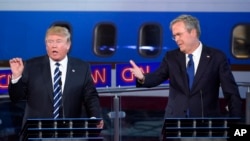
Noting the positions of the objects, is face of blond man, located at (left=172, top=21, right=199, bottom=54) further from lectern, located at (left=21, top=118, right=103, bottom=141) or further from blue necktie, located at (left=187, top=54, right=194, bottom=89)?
lectern, located at (left=21, top=118, right=103, bottom=141)

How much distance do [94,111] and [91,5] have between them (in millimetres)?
5472

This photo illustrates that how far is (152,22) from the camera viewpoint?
33.2 ft

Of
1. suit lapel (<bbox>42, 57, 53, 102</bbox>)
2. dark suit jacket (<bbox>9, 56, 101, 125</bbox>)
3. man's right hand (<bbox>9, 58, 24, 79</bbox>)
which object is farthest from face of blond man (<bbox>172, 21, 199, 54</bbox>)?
man's right hand (<bbox>9, 58, 24, 79</bbox>)

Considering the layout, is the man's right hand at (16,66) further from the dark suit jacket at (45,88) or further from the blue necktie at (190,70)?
the blue necktie at (190,70)

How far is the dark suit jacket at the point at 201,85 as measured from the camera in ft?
15.4

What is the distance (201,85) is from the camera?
15.4 ft

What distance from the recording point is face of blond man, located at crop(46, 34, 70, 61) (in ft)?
15.2

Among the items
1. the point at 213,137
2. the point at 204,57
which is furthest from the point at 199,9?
the point at 213,137

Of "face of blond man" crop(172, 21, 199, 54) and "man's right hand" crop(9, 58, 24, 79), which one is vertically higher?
"face of blond man" crop(172, 21, 199, 54)

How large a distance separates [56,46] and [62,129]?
0.79 meters

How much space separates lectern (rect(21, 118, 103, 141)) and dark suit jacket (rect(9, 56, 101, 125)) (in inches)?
25.3

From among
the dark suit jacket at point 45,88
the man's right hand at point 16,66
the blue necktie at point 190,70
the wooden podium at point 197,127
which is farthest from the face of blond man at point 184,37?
the man's right hand at point 16,66

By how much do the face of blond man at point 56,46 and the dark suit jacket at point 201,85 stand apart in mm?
634

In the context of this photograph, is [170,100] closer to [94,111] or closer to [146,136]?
[94,111]
